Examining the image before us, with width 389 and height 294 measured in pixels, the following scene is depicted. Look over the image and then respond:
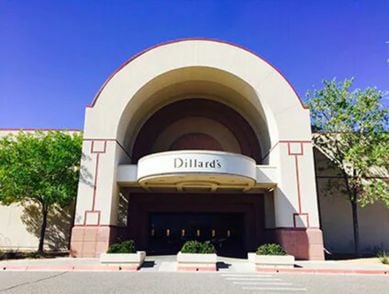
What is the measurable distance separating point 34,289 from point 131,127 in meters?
14.3

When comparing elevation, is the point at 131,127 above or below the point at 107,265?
above

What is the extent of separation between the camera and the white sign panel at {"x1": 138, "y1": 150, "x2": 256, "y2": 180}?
16078 millimetres

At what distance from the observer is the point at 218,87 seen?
2222 centimetres

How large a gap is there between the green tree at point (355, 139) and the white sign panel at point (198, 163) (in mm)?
7902

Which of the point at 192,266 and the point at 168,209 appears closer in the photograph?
the point at 192,266

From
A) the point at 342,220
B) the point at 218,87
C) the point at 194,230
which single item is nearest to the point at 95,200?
the point at 194,230

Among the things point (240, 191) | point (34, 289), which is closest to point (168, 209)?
point (240, 191)

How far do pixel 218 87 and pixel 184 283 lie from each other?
15.4m

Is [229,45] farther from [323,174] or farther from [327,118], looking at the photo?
[323,174]

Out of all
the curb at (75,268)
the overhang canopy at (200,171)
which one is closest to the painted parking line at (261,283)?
the curb at (75,268)

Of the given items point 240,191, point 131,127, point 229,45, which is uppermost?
point 229,45

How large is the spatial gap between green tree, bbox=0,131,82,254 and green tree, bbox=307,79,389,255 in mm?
17098

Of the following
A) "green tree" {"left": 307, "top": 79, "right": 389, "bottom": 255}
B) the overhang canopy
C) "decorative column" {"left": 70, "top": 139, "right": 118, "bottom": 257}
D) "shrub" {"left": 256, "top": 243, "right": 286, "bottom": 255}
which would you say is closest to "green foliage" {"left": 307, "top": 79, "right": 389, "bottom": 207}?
"green tree" {"left": 307, "top": 79, "right": 389, "bottom": 255}

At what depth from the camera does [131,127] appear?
21781 mm
